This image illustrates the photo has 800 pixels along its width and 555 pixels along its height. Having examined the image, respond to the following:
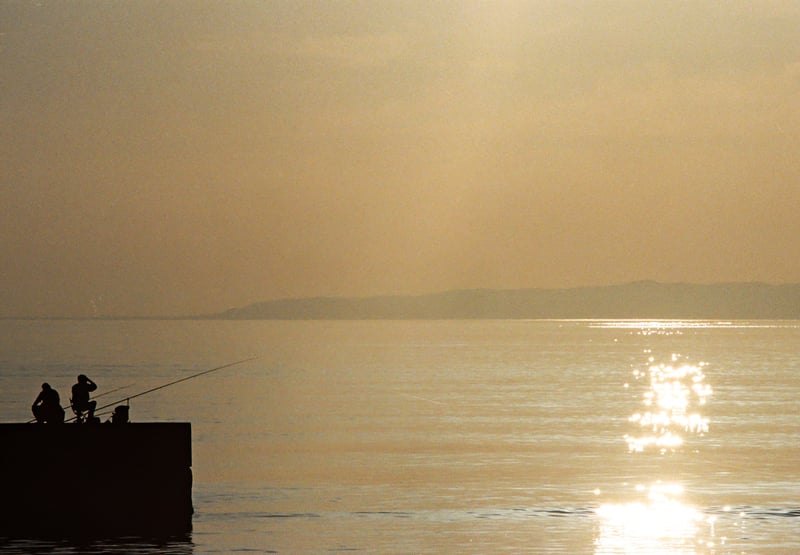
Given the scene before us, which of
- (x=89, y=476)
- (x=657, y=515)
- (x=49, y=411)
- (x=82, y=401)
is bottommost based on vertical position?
(x=657, y=515)

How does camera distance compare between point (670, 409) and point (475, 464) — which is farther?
point (670, 409)

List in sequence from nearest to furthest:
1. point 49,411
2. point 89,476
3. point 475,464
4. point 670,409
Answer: point 89,476 → point 49,411 → point 475,464 → point 670,409

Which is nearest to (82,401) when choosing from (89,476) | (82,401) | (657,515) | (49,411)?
(82,401)

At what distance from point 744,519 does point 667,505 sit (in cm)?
300

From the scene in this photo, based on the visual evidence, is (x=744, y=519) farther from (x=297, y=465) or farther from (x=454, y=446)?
(x=454, y=446)

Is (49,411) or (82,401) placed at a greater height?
(82,401)

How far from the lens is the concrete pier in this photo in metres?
25.8

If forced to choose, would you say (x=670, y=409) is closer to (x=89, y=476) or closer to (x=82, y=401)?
(x=82, y=401)

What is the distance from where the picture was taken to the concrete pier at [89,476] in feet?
84.5

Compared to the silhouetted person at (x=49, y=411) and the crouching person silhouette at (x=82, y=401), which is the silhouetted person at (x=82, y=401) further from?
the silhouetted person at (x=49, y=411)

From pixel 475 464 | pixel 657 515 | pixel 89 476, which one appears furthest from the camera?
pixel 475 464

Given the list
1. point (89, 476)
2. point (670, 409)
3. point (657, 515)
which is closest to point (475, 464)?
point (657, 515)

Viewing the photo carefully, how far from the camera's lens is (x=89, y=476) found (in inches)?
1024

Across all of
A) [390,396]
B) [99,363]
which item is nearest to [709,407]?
[390,396]
